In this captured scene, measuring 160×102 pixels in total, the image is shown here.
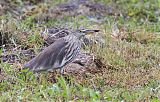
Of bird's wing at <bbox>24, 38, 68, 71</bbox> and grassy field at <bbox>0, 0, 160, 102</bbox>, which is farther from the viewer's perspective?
bird's wing at <bbox>24, 38, 68, 71</bbox>

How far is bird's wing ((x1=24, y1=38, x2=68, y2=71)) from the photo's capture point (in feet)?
25.2

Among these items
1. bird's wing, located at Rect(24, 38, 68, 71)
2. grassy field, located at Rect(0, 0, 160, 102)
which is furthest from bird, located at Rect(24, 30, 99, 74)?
grassy field, located at Rect(0, 0, 160, 102)

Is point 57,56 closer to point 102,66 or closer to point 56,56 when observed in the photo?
point 56,56

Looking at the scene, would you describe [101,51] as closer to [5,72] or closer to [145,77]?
[145,77]

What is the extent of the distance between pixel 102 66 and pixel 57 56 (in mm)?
1010

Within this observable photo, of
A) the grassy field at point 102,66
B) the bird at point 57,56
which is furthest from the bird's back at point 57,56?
the grassy field at point 102,66

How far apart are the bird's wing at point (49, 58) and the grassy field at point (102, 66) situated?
0.39 feet

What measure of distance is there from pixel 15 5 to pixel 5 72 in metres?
5.15

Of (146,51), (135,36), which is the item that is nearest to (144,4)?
(135,36)

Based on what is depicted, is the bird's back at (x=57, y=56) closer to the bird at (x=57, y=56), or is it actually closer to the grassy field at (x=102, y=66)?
the bird at (x=57, y=56)

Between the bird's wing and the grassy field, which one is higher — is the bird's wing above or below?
above

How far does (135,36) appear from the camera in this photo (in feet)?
33.6

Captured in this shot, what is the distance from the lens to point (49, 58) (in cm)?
776

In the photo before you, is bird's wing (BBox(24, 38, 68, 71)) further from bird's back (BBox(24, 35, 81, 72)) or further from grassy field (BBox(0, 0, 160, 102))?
grassy field (BBox(0, 0, 160, 102))
